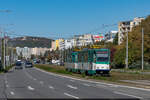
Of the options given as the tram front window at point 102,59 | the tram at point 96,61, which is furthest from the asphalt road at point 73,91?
the tram front window at point 102,59

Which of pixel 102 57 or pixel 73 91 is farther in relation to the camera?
pixel 102 57

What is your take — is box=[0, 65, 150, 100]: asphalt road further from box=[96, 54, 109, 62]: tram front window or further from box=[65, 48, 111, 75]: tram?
box=[96, 54, 109, 62]: tram front window

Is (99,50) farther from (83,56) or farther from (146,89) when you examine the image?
(146,89)

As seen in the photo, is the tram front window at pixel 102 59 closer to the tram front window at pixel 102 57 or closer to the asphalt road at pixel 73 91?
the tram front window at pixel 102 57

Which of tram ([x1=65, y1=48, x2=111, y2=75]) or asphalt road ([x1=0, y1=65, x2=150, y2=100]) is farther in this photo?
tram ([x1=65, y1=48, x2=111, y2=75])

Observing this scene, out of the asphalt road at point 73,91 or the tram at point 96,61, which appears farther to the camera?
the tram at point 96,61

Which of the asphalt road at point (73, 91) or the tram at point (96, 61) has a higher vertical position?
the tram at point (96, 61)

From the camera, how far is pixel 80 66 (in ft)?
170

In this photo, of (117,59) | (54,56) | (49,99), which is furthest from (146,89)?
(54,56)

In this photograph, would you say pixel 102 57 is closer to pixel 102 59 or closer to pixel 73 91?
pixel 102 59

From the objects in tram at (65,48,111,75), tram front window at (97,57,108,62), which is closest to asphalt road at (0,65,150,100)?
tram at (65,48,111,75)

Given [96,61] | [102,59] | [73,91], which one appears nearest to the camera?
[73,91]

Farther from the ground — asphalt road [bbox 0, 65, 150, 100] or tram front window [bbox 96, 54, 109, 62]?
tram front window [bbox 96, 54, 109, 62]

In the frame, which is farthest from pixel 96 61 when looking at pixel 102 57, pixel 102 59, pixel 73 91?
pixel 73 91
